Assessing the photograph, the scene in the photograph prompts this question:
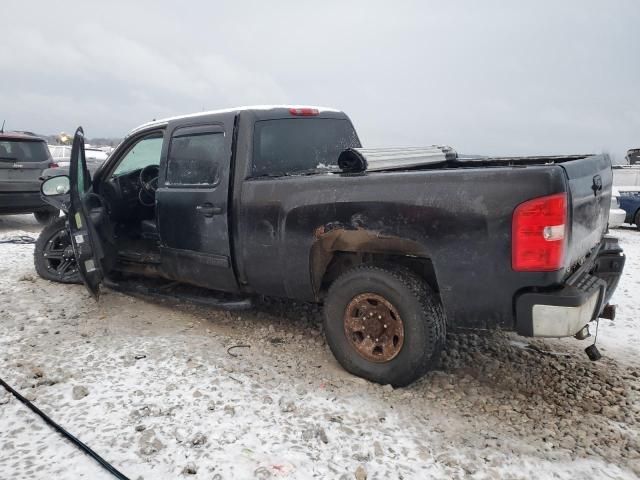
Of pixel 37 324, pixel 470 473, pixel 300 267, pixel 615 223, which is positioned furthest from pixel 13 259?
pixel 615 223

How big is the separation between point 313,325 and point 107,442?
2098 mm

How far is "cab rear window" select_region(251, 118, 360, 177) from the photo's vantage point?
12.7ft

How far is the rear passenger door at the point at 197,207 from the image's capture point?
3867 mm

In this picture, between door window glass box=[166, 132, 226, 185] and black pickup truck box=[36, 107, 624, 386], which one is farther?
door window glass box=[166, 132, 226, 185]

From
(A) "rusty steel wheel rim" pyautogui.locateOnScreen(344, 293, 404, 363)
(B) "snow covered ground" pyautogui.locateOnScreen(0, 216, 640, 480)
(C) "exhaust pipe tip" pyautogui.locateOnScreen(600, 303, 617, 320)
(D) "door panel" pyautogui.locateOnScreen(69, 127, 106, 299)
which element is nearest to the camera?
(B) "snow covered ground" pyautogui.locateOnScreen(0, 216, 640, 480)

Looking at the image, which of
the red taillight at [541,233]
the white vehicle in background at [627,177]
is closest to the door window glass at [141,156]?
the red taillight at [541,233]

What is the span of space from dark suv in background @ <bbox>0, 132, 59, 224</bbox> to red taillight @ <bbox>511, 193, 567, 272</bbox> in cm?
862

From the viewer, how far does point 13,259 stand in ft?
21.1

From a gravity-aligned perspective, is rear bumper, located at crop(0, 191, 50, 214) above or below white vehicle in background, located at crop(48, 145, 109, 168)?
below

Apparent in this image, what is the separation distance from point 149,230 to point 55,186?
964mm

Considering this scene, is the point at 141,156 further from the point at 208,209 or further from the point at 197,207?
the point at 208,209

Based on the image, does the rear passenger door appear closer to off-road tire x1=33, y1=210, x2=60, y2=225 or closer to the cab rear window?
the cab rear window

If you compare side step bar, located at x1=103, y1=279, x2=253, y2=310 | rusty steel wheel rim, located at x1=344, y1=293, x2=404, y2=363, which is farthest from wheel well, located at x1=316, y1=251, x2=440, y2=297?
side step bar, located at x1=103, y1=279, x2=253, y2=310

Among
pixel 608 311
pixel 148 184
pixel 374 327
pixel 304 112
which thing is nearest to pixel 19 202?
pixel 148 184
